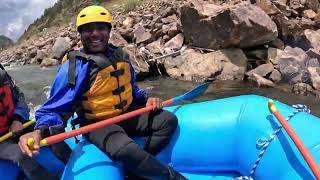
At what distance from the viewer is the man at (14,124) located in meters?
2.35

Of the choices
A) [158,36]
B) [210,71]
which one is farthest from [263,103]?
[158,36]

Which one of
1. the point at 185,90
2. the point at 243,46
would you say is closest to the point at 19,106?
the point at 185,90

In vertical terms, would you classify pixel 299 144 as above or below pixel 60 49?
above

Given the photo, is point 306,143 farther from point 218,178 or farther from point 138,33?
point 138,33

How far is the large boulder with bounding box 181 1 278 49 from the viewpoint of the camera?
696 centimetres

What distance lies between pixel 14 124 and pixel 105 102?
21.9 inches

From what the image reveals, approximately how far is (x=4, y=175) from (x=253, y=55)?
5551mm

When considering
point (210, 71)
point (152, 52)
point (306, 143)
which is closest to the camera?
point (306, 143)

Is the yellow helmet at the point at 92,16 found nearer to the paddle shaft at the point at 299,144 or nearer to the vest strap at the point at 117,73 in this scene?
the vest strap at the point at 117,73

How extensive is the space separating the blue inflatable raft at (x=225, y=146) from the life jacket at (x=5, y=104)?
10.2 inches

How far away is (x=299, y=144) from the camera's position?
78.3 inches

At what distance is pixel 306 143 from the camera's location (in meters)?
2.17

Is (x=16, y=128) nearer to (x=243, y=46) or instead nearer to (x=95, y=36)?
(x=95, y=36)

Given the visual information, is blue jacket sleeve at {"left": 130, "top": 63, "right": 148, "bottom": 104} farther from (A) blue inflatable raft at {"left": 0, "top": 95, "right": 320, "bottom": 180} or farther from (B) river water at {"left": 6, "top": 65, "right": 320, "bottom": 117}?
(B) river water at {"left": 6, "top": 65, "right": 320, "bottom": 117}
